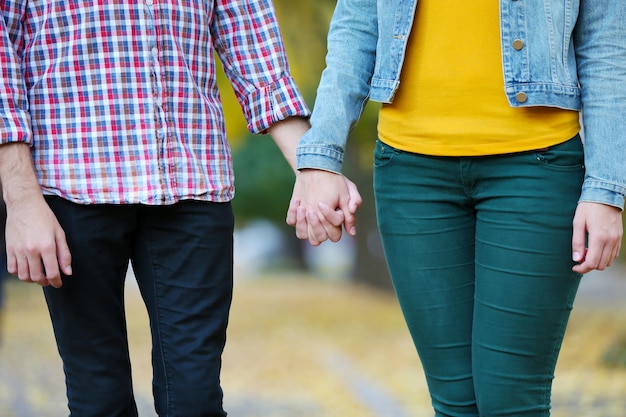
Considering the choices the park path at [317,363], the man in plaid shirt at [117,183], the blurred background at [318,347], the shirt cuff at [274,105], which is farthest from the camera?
the blurred background at [318,347]

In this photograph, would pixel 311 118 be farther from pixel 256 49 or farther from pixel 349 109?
pixel 256 49

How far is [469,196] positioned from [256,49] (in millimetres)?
793

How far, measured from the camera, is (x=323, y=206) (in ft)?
8.38

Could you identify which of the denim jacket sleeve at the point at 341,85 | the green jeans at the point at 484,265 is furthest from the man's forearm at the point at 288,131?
the green jeans at the point at 484,265

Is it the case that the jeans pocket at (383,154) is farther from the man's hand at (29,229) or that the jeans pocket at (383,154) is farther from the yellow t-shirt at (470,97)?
the man's hand at (29,229)

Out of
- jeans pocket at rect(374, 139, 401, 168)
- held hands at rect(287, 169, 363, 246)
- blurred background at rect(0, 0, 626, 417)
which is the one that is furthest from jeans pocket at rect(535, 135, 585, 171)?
blurred background at rect(0, 0, 626, 417)

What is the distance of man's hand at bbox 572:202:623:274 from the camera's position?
2375mm

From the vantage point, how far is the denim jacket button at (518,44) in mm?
2439

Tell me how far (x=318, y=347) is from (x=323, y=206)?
28.2ft

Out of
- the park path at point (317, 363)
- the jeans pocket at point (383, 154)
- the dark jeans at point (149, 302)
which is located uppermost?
the jeans pocket at point (383, 154)

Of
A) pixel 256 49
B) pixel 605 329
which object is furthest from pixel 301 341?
pixel 256 49

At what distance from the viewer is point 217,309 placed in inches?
103

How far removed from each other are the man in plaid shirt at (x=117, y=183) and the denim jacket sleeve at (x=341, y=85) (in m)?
0.29

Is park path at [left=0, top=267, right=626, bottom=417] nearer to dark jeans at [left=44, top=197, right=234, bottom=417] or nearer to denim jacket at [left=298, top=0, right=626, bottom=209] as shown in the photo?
dark jeans at [left=44, top=197, right=234, bottom=417]
